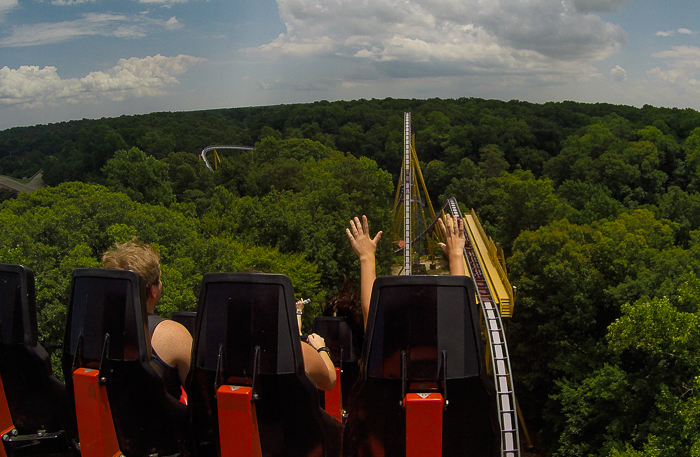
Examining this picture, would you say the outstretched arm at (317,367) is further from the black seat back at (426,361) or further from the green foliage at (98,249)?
the green foliage at (98,249)

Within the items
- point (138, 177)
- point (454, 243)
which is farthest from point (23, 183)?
point (454, 243)

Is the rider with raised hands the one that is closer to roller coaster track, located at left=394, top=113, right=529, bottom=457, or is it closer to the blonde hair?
the blonde hair

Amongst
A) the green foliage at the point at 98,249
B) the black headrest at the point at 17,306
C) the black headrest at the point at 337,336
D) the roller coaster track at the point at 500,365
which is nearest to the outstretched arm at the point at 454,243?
the black headrest at the point at 337,336

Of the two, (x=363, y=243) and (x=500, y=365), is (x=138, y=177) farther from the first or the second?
(x=363, y=243)

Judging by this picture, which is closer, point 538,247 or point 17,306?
point 17,306

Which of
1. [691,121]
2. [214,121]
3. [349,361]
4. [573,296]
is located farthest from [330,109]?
[349,361]

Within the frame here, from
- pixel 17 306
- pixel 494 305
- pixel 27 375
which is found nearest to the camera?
pixel 17 306

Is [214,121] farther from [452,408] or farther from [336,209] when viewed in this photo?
[452,408]
